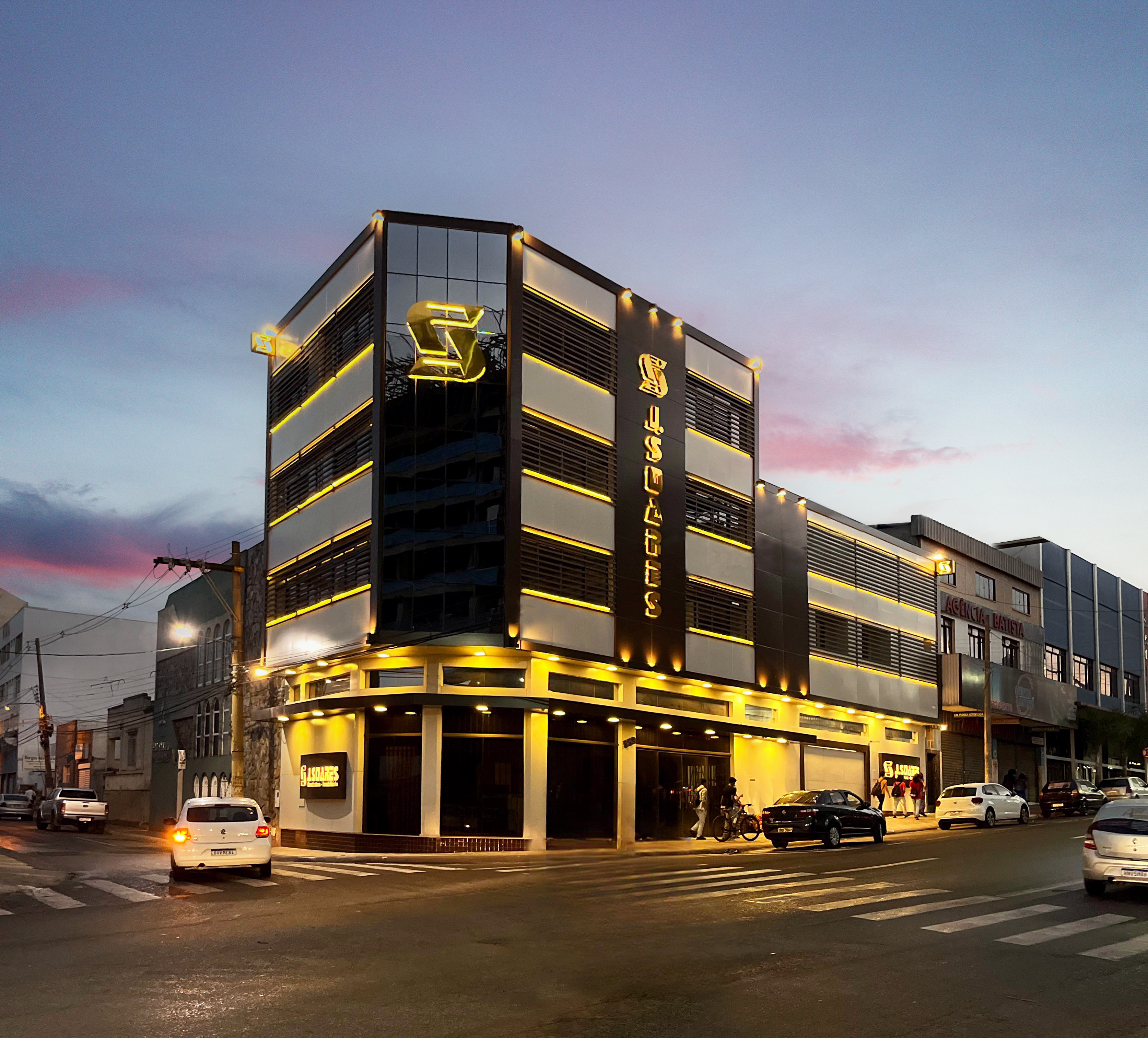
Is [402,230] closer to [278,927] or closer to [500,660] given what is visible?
[500,660]

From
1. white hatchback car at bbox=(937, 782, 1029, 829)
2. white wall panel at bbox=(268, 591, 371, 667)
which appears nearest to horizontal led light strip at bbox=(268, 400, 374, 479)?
white wall panel at bbox=(268, 591, 371, 667)

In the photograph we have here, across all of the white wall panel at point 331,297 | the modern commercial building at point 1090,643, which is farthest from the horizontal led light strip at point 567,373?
the modern commercial building at point 1090,643

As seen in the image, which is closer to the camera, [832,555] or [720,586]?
[720,586]

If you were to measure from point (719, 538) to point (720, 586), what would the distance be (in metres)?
1.72

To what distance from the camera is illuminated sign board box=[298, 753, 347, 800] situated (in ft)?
114

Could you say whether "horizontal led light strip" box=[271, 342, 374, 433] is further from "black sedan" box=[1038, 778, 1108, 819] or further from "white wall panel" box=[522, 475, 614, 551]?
"black sedan" box=[1038, 778, 1108, 819]

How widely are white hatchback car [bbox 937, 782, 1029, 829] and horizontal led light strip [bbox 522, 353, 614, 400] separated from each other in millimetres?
19789

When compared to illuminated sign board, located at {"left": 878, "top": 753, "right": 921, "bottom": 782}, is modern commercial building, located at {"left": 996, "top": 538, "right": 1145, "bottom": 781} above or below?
above

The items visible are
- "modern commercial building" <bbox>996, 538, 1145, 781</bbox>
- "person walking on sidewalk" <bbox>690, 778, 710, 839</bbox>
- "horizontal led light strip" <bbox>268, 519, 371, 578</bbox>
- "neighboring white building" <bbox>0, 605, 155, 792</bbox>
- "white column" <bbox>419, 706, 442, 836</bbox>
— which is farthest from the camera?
"neighboring white building" <bbox>0, 605, 155, 792</bbox>

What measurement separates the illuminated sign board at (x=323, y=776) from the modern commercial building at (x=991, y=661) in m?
31.9

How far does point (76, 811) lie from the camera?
5156 centimetres

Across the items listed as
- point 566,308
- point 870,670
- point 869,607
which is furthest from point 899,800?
point 566,308

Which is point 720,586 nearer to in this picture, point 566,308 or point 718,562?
point 718,562

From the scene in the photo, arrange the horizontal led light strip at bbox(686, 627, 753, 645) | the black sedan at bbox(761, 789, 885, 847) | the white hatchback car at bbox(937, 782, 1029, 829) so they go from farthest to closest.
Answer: the white hatchback car at bbox(937, 782, 1029, 829) < the horizontal led light strip at bbox(686, 627, 753, 645) < the black sedan at bbox(761, 789, 885, 847)
